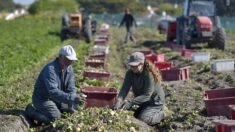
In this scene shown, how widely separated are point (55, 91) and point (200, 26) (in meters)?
14.3

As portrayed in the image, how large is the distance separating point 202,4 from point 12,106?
14.3 metres

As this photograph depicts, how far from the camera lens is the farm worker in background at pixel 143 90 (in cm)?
997

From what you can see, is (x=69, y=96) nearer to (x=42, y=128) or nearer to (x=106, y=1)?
(x=42, y=128)

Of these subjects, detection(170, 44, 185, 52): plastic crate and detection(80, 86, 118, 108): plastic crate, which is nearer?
detection(80, 86, 118, 108): plastic crate

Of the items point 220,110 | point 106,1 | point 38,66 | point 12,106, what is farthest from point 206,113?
point 106,1

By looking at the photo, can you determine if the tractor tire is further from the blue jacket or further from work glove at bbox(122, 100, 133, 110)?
the blue jacket

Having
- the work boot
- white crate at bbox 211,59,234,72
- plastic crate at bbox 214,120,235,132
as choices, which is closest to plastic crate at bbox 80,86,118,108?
the work boot

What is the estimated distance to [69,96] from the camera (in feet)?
31.8

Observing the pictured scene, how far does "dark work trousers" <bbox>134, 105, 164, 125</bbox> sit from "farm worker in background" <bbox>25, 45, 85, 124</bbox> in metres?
1.11

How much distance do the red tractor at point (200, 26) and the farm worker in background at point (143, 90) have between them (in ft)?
41.8

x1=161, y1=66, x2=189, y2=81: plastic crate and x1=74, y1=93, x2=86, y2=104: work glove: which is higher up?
x1=74, y1=93, x2=86, y2=104: work glove

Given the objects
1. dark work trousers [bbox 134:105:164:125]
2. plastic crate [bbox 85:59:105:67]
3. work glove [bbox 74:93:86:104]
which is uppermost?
work glove [bbox 74:93:86:104]

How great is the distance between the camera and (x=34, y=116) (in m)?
10.2

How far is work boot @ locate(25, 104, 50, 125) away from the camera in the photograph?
33.3 ft
